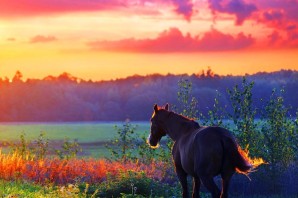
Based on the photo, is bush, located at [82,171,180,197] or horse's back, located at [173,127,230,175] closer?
horse's back, located at [173,127,230,175]

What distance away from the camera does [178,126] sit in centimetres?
1347

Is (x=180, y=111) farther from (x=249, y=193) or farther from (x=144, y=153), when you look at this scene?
(x=249, y=193)

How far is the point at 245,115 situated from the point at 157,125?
6364 millimetres

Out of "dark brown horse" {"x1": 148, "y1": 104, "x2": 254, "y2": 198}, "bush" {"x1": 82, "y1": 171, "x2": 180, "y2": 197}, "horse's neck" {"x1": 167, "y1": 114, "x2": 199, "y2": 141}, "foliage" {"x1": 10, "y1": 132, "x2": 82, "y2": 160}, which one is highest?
"horse's neck" {"x1": 167, "y1": 114, "x2": 199, "y2": 141}

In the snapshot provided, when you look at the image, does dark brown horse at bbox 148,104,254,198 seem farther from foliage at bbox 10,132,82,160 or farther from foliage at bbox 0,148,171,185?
foliage at bbox 10,132,82,160

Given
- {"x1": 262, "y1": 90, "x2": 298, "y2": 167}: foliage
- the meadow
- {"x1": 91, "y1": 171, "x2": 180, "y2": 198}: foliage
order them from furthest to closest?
1. {"x1": 262, "y1": 90, "x2": 298, "y2": 167}: foliage
2. the meadow
3. {"x1": 91, "y1": 171, "x2": 180, "y2": 198}: foliage

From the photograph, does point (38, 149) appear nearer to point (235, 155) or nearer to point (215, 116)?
point (215, 116)

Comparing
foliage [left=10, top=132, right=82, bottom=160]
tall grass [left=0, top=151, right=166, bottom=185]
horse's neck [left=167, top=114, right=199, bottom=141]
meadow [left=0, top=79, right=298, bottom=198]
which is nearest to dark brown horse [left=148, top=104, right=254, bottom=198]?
horse's neck [left=167, top=114, right=199, bottom=141]

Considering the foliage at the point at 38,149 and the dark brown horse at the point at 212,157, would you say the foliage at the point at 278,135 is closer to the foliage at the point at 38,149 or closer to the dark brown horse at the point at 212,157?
the foliage at the point at 38,149

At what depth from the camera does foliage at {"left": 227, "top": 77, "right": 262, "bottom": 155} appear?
1988 centimetres

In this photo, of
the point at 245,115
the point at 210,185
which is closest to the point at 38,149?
the point at 245,115

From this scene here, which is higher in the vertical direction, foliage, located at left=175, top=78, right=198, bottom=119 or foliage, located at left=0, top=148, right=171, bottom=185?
foliage, located at left=175, top=78, right=198, bottom=119

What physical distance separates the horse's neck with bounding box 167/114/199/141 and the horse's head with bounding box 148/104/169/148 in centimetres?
37

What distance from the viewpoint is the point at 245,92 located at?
19828mm
